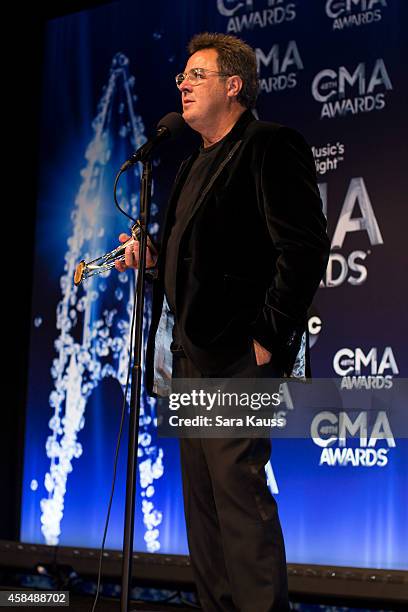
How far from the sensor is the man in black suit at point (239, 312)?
1.94 m

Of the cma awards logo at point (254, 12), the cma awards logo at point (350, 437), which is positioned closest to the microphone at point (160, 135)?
the cma awards logo at point (350, 437)

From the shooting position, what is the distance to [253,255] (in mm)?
2121

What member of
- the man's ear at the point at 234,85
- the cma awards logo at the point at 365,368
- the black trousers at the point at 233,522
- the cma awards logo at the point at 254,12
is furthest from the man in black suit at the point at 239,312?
the cma awards logo at the point at 254,12

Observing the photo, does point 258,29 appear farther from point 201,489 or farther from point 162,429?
point 201,489

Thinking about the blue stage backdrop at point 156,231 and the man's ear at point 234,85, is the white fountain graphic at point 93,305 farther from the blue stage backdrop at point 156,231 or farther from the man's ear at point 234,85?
the man's ear at point 234,85

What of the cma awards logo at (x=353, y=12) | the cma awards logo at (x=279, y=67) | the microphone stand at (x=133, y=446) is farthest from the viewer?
the cma awards logo at (x=279, y=67)

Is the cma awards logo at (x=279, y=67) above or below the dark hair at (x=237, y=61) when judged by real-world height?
above

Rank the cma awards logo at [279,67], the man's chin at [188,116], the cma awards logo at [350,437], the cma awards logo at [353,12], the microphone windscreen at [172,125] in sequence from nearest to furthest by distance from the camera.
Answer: the microphone windscreen at [172,125] → the man's chin at [188,116] → the cma awards logo at [350,437] → the cma awards logo at [353,12] → the cma awards logo at [279,67]

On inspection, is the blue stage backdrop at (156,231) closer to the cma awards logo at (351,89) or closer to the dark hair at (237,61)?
the cma awards logo at (351,89)

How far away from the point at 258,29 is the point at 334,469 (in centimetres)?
190

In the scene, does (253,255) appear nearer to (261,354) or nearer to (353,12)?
(261,354)

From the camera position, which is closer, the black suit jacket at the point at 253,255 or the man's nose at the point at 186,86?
the black suit jacket at the point at 253,255

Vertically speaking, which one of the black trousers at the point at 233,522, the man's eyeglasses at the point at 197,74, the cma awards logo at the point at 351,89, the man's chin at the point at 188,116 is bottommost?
the black trousers at the point at 233,522

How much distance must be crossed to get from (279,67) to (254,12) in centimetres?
31
